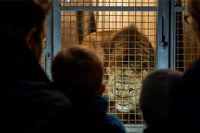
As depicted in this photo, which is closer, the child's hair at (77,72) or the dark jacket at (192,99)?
the dark jacket at (192,99)

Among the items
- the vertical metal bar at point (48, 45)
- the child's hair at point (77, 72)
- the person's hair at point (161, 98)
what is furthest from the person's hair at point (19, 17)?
the vertical metal bar at point (48, 45)

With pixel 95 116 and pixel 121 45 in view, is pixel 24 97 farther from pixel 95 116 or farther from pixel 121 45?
pixel 121 45

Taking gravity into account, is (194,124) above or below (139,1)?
Answer: below

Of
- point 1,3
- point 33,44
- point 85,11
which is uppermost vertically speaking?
point 85,11

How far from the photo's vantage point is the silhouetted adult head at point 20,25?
1.44 meters

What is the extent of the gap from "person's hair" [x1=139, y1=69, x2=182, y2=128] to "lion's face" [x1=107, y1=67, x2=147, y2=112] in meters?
2.43

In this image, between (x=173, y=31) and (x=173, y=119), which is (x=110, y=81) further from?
(x=173, y=119)

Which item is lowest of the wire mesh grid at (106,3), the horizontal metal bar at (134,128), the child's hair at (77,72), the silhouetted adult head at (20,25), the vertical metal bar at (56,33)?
the horizontal metal bar at (134,128)

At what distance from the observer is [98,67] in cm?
184

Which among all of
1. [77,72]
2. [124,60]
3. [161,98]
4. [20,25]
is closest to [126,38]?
[124,60]

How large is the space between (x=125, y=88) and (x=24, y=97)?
311 centimetres

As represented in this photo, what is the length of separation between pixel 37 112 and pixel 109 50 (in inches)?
124

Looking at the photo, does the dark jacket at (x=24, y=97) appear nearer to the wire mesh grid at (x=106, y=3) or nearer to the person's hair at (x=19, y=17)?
the person's hair at (x=19, y=17)

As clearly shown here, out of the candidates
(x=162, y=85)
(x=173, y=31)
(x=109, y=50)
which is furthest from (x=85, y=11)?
(x=162, y=85)
